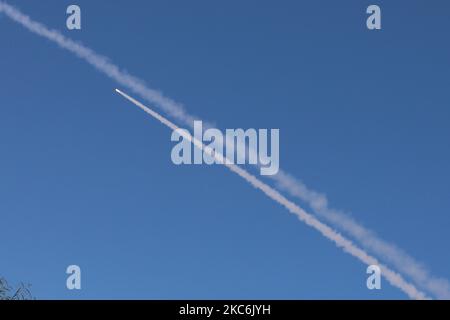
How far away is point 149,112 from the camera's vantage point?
8819 cm
